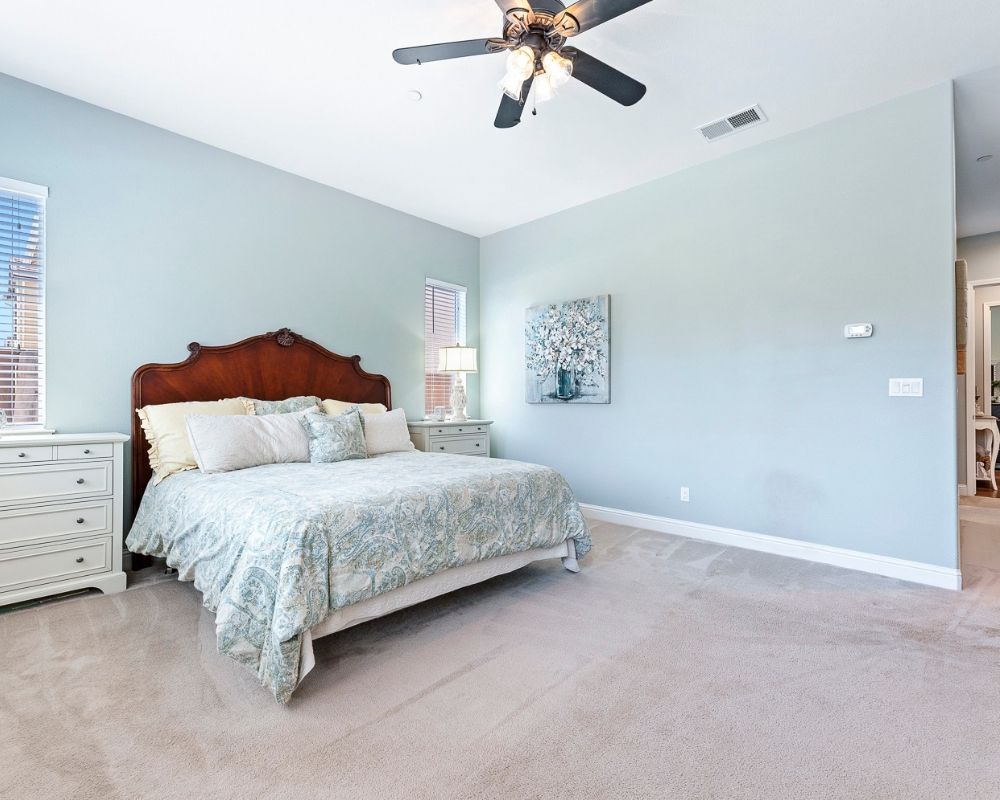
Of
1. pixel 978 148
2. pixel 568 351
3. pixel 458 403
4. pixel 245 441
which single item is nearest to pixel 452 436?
pixel 458 403

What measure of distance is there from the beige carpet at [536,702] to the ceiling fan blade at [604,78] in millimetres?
2360

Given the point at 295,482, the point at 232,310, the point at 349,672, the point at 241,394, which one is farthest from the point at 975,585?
the point at 232,310

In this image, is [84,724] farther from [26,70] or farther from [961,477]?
[961,477]

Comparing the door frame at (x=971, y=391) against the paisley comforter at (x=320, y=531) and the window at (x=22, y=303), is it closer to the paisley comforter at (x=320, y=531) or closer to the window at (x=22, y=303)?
the paisley comforter at (x=320, y=531)

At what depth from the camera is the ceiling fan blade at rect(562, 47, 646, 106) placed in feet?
6.79

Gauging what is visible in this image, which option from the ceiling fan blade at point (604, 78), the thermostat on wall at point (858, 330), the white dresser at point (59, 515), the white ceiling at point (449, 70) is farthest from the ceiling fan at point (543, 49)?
the white dresser at point (59, 515)

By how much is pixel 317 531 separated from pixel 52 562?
1729mm

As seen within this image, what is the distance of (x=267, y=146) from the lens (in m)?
3.55

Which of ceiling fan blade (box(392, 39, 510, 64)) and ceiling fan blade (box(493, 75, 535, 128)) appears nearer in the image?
ceiling fan blade (box(392, 39, 510, 64))

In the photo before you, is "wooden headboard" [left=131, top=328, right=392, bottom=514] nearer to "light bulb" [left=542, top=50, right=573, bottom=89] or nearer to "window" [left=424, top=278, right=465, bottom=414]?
"window" [left=424, top=278, right=465, bottom=414]

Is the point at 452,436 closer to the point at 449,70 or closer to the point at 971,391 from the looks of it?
the point at 449,70

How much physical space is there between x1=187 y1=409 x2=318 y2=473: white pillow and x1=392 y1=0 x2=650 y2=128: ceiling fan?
2095 mm

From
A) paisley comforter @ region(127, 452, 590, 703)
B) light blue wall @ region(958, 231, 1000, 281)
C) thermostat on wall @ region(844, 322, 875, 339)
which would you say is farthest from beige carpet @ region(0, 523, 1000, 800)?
light blue wall @ region(958, 231, 1000, 281)

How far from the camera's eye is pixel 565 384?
4621 mm
